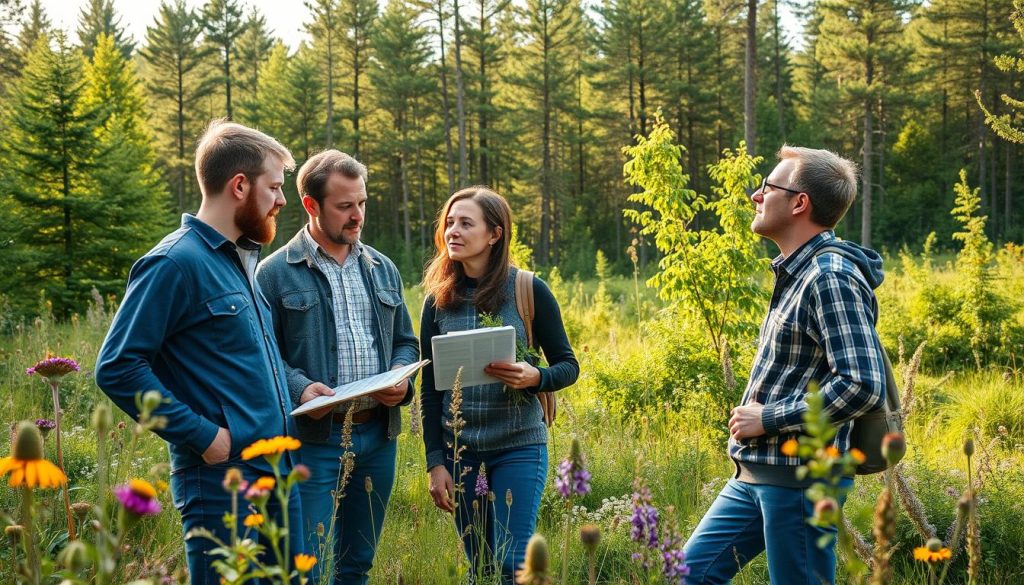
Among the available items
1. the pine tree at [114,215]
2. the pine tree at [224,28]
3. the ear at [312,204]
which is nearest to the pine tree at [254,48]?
the pine tree at [224,28]

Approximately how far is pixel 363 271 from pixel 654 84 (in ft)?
115

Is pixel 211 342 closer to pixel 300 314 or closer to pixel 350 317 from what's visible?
pixel 300 314

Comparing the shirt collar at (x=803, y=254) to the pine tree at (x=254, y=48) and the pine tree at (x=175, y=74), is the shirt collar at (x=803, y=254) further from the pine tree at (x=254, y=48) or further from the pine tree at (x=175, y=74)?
the pine tree at (x=254, y=48)

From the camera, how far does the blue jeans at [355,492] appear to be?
297 cm

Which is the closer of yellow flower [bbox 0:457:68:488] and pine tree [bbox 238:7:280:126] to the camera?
yellow flower [bbox 0:457:68:488]

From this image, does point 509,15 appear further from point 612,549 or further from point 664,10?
point 612,549

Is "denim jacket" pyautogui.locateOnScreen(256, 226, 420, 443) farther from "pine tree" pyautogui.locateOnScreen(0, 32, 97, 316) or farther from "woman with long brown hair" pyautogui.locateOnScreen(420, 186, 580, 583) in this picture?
"pine tree" pyautogui.locateOnScreen(0, 32, 97, 316)

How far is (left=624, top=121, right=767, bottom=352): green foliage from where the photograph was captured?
6.46 m

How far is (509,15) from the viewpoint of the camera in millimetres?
39531

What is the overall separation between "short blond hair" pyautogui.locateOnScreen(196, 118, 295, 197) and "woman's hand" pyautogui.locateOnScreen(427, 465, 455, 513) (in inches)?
58.0

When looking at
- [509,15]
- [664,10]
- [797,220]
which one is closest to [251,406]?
[797,220]

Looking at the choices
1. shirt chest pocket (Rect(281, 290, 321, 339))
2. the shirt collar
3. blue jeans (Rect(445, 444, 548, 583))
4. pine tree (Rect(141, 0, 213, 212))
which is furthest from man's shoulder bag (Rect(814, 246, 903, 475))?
pine tree (Rect(141, 0, 213, 212))

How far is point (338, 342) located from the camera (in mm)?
3109

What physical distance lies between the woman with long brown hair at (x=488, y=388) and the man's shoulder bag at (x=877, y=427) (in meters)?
1.15
